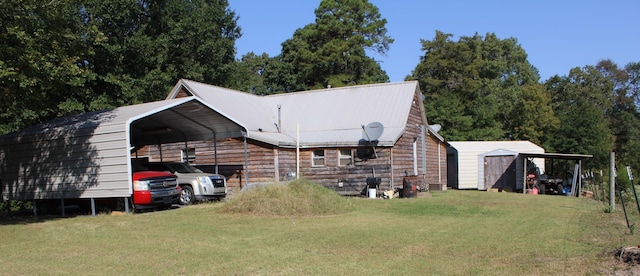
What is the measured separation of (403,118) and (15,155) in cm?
1593

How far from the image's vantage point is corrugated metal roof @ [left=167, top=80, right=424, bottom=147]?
22859mm

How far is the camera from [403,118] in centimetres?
2367

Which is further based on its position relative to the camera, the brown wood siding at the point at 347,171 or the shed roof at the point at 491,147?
the shed roof at the point at 491,147

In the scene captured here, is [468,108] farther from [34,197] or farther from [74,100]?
[34,197]

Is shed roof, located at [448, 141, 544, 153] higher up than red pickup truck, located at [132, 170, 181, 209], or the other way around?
shed roof, located at [448, 141, 544, 153]

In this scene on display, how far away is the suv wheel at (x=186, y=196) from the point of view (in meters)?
17.5

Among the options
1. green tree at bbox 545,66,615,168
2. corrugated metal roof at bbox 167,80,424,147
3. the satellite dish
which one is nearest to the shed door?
corrugated metal roof at bbox 167,80,424,147

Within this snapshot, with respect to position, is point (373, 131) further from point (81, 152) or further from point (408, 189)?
point (81, 152)

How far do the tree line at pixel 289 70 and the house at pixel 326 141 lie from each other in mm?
5356

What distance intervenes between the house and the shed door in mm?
2733

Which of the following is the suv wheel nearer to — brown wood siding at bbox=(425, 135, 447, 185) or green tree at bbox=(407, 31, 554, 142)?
brown wood siding at bbox=(425, 135, 447, 185)

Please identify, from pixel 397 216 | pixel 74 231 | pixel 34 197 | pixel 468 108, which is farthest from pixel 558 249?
pixel 468 108

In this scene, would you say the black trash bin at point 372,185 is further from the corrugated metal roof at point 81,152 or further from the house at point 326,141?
the corrugated metal roof at point 81,152

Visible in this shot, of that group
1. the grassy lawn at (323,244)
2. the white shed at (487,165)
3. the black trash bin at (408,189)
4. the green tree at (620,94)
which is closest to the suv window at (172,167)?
the grassy lawn at (323,244)
